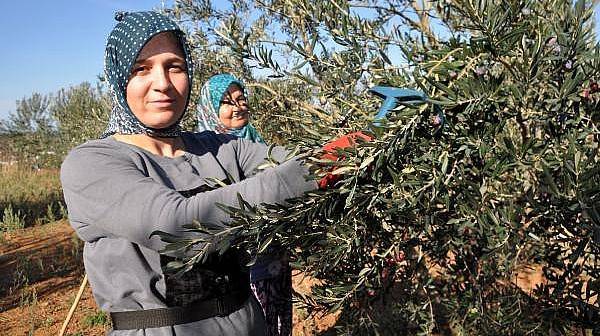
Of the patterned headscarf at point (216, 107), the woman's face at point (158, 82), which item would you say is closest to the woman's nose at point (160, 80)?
the woman's face at point (158, 82)

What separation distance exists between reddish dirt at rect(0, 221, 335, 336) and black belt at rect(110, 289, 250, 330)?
2281 millimetres

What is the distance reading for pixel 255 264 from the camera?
→ 249cm

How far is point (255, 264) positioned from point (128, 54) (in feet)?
4.38

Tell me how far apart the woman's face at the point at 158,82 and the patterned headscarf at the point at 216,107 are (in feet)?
2.93

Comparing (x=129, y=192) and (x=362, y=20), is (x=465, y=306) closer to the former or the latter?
(x=362, y=20)

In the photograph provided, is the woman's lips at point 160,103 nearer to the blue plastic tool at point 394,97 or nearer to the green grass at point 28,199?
the blue plastic tool at point 394,97

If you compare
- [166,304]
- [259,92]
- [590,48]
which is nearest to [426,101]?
[590,48]

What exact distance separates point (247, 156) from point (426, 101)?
36.5 inches

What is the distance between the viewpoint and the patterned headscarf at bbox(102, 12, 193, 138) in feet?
4.71

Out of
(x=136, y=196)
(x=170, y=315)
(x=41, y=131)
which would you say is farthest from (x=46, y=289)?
(x=41, y=131)

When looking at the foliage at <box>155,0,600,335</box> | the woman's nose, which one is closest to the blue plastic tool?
the foliage at <box>155,0,600,335</box>

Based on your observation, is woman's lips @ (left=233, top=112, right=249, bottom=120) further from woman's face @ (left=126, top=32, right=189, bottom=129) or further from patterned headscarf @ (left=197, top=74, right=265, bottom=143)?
woman's face @ (left=126, top=32, right=189, bottom=129)

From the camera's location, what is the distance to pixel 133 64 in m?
1.44

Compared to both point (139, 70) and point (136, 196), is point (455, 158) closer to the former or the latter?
point (136, 196)
